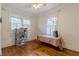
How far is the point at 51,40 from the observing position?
127cm

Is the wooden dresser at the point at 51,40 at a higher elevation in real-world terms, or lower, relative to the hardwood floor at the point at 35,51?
higher

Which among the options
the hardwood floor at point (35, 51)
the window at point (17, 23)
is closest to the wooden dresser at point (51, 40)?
the hardwood floor at point (35, 51)

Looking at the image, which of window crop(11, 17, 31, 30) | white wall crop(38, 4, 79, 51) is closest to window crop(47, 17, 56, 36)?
white wall crop(38, 4, 79, 51)

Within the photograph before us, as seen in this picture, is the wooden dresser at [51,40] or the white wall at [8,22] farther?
the wooden dresser at [51,40]

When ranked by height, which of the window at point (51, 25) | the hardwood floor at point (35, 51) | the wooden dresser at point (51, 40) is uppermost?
the window at point (51, 25)

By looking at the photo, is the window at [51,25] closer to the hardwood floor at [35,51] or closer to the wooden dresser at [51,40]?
the wooden dresser at [51,40]

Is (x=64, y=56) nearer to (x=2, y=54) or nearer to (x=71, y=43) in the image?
(x=71, y=43)

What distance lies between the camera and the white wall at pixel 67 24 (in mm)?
1156

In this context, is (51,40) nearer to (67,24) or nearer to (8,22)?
(67,24)

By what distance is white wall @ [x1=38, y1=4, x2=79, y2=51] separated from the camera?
3.79 ft

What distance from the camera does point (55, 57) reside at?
1.02 meters

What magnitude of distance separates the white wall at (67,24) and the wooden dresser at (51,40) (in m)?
0.07

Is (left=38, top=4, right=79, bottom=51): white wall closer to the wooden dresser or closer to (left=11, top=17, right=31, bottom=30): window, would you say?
the wooden dresser

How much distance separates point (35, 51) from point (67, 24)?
65 cm
